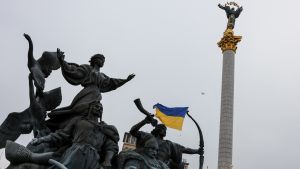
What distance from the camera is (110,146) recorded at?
5812mm

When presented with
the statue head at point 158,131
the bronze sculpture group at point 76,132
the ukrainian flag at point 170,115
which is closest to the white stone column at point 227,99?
the ukrainian flag at point 170,115

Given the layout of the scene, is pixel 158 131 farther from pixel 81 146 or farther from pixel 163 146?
pixel 81 146

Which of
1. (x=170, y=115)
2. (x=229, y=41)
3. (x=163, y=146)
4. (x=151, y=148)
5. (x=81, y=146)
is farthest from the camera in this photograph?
(x=229, y=41)

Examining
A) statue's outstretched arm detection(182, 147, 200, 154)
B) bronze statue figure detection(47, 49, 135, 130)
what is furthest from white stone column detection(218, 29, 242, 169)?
bronze statue figure detection(47, 49, 135, 130)

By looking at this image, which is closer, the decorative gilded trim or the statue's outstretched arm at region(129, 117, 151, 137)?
the statue's outstretched arm at region(129, 117, 151, 137)

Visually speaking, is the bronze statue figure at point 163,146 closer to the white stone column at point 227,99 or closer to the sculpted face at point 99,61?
the sculpted face at point 99,61

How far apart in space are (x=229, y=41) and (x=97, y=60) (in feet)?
87.4

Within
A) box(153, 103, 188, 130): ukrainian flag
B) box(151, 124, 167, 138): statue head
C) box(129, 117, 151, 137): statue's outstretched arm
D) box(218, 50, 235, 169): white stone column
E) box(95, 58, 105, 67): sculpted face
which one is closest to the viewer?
box(129, 117, 151, 137): statue's outstretched arm

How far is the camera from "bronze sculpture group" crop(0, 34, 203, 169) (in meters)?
5.37

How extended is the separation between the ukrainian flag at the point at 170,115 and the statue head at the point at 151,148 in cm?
187

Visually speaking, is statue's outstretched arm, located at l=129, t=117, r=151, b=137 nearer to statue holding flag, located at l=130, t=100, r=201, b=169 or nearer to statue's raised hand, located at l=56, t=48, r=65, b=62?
statue holding flag, located at l=130, t=100, r=201, b=169

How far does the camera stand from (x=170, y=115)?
808 cm

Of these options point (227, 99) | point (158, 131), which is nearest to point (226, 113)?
point (227, 99)

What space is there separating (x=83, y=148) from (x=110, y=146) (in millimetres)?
499
